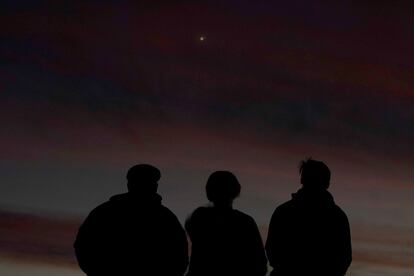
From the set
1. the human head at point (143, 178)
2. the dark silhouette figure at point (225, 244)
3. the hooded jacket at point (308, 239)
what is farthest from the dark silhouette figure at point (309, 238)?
the human head at point (143, 178)

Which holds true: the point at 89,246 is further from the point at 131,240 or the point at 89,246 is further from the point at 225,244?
the point at 225,244

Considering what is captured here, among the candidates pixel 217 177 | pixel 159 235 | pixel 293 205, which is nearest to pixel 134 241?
pixel 159 235

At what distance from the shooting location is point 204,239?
1113 cm

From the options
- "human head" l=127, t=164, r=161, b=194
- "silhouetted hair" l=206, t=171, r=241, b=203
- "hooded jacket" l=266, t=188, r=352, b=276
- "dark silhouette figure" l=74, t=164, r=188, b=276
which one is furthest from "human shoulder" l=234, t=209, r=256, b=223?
"human head" l=127, t=164, r=161, b=194

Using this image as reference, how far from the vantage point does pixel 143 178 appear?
34.7 ft

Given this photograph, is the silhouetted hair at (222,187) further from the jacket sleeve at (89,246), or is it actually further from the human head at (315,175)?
the jacket sleeve at (89,246)

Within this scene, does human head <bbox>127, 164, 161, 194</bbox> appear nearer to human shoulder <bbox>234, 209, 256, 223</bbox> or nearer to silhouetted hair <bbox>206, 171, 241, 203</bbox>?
silhouetted hair <bbox>206, 171, 241, 203</bbox>

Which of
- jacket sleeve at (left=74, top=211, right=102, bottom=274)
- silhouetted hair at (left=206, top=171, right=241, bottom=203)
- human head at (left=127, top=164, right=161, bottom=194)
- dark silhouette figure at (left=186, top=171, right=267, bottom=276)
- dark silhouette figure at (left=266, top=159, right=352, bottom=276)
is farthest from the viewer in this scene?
dark silhouette figure at (left=266, top=159, right=352, bottom=276)

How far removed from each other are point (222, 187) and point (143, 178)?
3.21 ft

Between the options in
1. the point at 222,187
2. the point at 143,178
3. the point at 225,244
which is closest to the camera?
the point at 143,178

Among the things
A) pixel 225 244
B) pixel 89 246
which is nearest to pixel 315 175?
pixel 225 244

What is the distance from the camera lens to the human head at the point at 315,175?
10984mm

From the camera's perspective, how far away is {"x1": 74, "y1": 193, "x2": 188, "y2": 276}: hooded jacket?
35.1ft

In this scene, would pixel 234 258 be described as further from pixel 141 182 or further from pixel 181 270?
pixel 141 182
